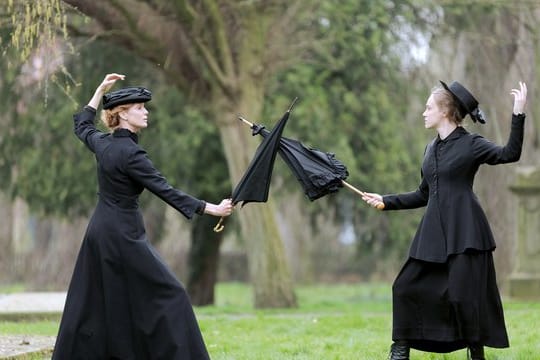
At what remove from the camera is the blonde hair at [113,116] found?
7.10m

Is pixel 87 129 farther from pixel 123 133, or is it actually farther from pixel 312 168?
pixel 312 168

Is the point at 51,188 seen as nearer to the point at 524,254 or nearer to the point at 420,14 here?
the point at 420,14

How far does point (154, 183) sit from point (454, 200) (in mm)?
2097

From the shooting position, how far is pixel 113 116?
23.4 ft

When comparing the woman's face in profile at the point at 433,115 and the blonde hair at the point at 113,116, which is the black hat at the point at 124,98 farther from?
the woman's face in profile at the point at 433,115

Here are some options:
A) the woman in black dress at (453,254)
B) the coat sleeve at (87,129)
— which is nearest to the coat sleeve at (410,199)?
the woman in black dress at (453,254)

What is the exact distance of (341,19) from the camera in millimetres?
17734

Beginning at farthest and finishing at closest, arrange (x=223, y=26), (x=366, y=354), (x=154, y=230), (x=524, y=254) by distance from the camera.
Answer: (x=154, y=230) → (x=223, y=26) → (x=524, y=254) → (x=366, y=354)

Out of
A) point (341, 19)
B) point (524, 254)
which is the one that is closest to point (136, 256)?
point (524, 254)

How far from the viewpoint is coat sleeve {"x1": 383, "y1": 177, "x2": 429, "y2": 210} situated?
311 inches

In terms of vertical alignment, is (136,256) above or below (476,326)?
above

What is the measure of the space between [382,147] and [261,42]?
4.24 metres

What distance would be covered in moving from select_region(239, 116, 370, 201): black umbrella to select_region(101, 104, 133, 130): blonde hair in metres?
0.94

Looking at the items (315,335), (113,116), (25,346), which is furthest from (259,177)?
(315,335)
